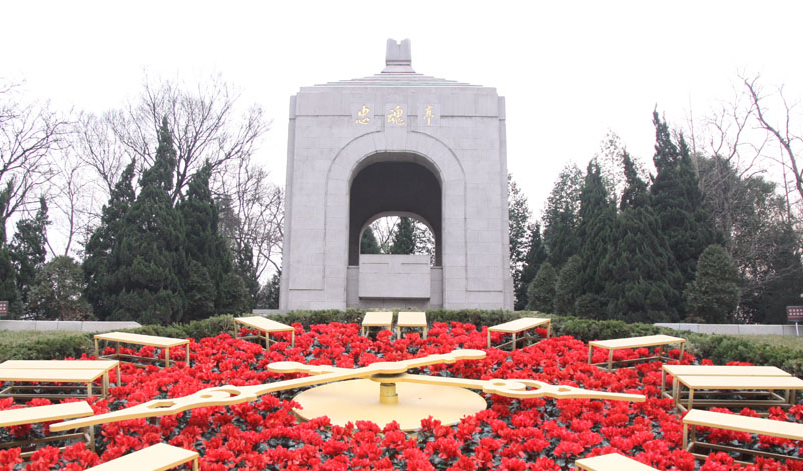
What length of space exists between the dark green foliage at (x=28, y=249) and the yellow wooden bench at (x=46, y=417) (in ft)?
56.7

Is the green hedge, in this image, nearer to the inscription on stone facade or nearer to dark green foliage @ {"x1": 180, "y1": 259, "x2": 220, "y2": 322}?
the inscription on stone facade

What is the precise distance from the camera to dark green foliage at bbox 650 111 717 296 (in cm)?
1816

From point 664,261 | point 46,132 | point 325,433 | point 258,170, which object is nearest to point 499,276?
point 664,261

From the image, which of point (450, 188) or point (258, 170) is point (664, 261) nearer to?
point (450, 188)

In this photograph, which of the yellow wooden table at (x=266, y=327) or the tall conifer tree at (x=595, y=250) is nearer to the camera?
the yellow wooden table at (x=266, y=327)

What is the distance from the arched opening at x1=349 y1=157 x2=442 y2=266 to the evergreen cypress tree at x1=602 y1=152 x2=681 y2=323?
605cm

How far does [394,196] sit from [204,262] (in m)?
7.23

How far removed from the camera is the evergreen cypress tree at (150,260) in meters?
16.9

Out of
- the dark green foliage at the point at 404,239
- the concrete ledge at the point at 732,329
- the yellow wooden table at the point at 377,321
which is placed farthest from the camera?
the dark green foliage at the point at 404,239

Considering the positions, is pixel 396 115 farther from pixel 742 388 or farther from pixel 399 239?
pixel 399 239

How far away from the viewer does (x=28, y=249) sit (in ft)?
66.6

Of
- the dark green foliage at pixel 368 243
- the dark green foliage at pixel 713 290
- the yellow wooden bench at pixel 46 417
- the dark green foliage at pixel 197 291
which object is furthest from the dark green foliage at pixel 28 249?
the dark green foliage at pixel 713 290

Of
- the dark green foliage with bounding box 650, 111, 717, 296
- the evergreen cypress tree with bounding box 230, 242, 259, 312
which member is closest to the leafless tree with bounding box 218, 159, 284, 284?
the evergreen cypress tree with bounding box 230, 242, 259, 312

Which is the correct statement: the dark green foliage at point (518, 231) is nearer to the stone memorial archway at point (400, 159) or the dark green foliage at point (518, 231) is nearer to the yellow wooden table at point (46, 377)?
the stone memorial archway at point (400, 159)
